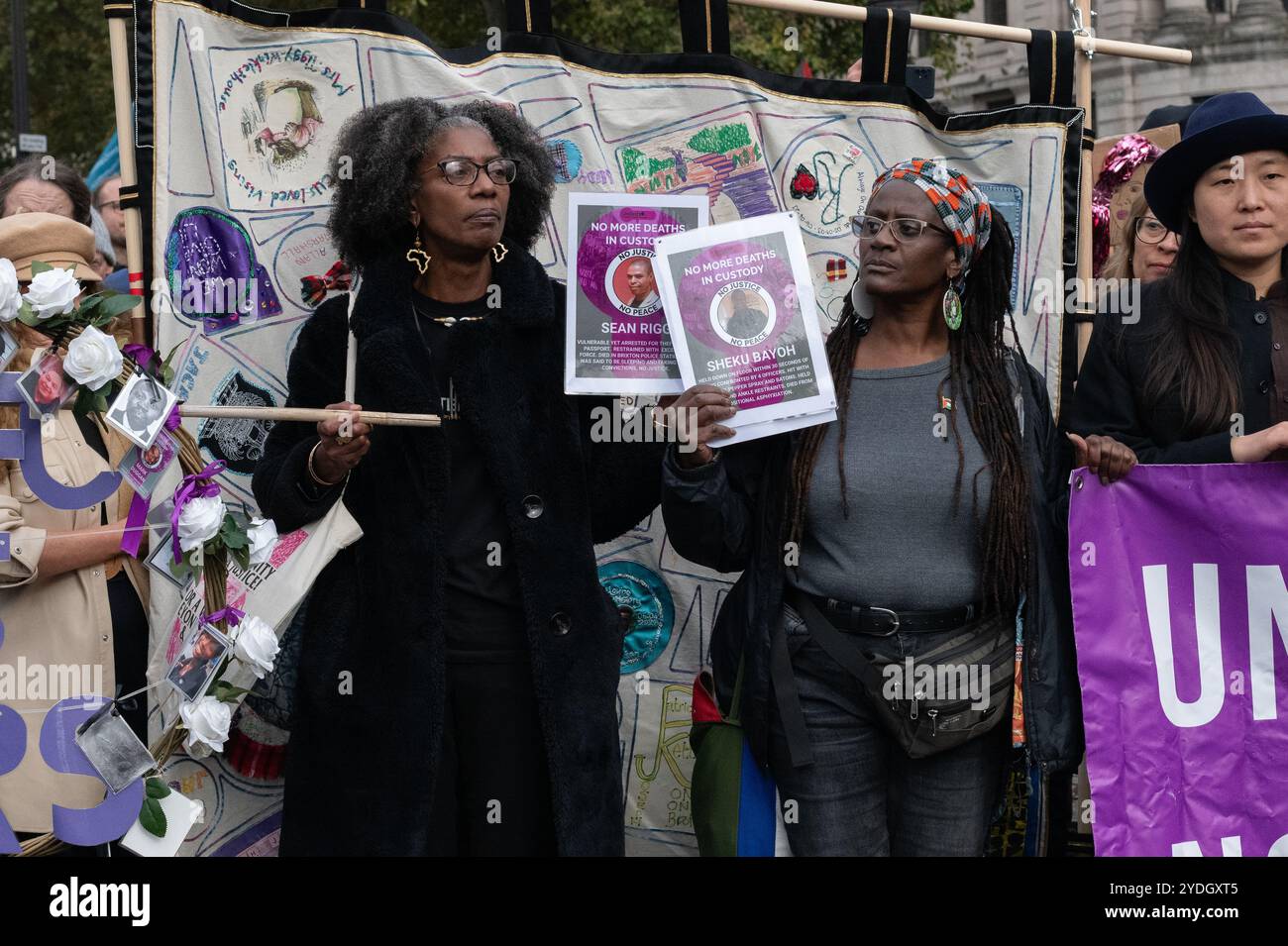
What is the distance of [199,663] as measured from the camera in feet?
12.3

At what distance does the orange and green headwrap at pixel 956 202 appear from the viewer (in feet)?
12.3

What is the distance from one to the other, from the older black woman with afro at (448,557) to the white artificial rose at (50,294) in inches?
22.0

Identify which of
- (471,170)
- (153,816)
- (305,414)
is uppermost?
(471,170)

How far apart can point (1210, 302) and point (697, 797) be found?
1771 millimetres

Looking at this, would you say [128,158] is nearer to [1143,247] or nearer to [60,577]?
[60,577]

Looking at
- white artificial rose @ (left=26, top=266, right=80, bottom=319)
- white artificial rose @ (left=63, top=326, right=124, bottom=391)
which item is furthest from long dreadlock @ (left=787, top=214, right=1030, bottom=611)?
white artificial rose @ (left=26, top=266, right=80, bottom=319)

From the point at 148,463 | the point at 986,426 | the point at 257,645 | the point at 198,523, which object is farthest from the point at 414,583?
the point at 986,426

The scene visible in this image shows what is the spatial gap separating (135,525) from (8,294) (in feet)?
2.23

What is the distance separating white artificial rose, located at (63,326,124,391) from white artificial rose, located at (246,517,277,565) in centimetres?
48

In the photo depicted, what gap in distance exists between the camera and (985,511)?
3.68 meters

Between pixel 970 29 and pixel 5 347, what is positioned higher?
pixel 970 29

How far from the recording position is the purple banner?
387cm

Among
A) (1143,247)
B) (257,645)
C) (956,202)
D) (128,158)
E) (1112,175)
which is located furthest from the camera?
(1112,175)

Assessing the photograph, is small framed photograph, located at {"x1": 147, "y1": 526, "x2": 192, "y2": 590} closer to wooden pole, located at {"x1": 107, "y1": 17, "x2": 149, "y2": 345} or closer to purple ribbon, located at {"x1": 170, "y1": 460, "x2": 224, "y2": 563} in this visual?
purple ribbon, located at {"x1": 170, "y1": 460, "x2": 224, "y2": 563}
